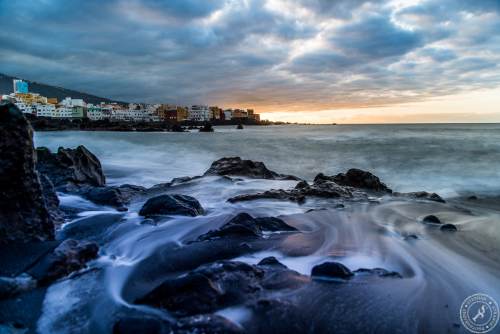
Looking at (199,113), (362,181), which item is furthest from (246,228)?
(199,113)

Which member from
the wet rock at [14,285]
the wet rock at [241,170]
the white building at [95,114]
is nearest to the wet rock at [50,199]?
the wet rock at [14,285]

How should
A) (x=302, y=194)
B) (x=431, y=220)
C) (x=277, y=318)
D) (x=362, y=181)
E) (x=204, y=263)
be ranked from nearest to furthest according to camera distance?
(x=277, y=318) → (x=204, y=263) → (x=431, y=220) → (x=302, y=194) → (x=362, y=181)

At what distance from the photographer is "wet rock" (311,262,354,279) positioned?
3283 mm

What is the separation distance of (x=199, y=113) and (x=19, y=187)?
436 feet

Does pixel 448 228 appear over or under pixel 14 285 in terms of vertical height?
under

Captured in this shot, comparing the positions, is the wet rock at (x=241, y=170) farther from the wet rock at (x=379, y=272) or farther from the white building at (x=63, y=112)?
the white building at (x=63, y=112)

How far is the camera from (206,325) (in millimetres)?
2318

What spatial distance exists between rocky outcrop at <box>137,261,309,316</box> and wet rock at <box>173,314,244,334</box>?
0.10 m

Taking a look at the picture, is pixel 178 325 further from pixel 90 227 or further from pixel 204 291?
pixel 90 227

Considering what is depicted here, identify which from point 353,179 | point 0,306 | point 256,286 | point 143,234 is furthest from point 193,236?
point 353,179

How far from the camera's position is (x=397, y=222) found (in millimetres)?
5562

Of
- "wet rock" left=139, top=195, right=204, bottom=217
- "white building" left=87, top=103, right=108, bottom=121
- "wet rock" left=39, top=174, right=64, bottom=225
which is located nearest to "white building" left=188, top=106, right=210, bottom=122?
"white building" left=87, top=103, right=108, bottom=121

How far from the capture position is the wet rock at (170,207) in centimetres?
552

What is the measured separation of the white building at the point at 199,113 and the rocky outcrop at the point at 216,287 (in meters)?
129
